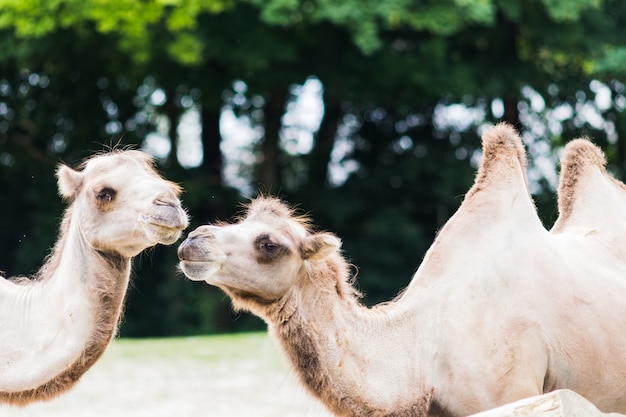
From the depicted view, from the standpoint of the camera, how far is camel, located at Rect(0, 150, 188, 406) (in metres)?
5.00

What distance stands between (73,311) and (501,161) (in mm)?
2497

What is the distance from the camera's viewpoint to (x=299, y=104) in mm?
23625

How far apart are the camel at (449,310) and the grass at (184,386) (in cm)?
208

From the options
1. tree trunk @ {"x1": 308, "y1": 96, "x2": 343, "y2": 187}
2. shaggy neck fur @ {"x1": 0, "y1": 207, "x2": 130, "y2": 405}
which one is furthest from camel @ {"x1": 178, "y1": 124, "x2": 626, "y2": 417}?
tree trunk @ {"x1": 308, "y1": 96, "x2": 343, "y2": 187}

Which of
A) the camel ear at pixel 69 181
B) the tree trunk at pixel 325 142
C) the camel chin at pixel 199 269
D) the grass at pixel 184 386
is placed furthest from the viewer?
the tree trunk at pixel 325 142

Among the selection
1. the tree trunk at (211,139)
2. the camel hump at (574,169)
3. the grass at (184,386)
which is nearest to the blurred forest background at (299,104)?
the tree trunk at (211,139)

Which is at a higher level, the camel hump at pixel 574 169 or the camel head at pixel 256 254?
the camel hump at pixel 574 169

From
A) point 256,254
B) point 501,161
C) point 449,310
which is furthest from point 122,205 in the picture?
point 501,161

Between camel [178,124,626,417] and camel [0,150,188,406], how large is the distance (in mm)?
312

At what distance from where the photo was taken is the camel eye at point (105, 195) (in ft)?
16.9

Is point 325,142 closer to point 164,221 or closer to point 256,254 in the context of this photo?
point 256,254

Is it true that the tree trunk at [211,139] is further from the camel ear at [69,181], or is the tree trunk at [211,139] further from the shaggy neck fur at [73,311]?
the shaggy neck fur at [73,311]

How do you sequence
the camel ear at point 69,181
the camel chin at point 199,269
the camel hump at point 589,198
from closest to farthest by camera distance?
the camel chin at point 199,269, the camel ear at point 69,181, the camel hump at point 589,198

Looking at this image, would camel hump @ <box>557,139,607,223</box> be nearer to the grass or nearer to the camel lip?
the grass
